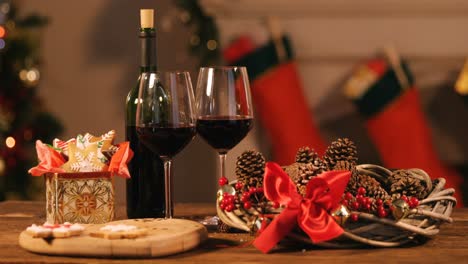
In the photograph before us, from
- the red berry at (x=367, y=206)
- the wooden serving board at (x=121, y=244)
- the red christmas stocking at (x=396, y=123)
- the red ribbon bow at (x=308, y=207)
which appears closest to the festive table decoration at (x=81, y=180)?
the wooden serving board at (x=121, y=244)

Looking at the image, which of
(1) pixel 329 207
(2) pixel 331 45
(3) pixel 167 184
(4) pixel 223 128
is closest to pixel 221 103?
(4) pixel 223 128

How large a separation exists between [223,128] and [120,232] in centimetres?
26

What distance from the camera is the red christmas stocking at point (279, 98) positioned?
139 inches

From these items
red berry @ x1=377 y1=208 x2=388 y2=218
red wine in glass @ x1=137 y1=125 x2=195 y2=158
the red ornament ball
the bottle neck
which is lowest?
red berry @ x1=377 y1=208 x2=388 y2=218

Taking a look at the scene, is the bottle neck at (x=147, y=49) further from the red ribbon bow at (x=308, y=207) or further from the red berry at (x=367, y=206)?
the red berry at (x=367, y=206)

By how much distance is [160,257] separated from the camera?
4.11ft

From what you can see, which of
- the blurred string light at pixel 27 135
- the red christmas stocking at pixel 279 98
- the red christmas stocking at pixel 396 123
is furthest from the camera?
the blurred string light at pixel 27 135

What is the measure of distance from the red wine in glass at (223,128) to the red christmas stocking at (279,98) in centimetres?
208

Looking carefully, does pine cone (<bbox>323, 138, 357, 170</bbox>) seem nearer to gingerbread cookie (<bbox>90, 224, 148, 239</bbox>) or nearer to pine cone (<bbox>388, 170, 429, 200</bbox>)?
pine cone (<bbox>388, 170, 429, 200</bbox>)

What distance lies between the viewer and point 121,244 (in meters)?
1.23

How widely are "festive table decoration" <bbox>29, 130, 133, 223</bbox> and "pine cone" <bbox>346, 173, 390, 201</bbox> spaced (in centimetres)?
36

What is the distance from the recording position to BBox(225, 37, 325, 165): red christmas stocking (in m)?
3.52

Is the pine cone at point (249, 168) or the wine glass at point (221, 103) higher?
the wine glass at point (221, 103)

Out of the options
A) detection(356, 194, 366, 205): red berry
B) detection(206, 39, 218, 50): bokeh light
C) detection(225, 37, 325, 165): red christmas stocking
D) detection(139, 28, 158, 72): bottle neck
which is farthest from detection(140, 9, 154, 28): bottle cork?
detection(206, 39, 218, 50): bokeh light
